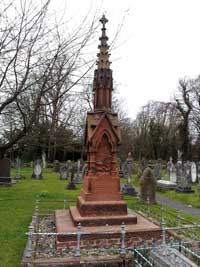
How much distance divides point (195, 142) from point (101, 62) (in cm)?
4366

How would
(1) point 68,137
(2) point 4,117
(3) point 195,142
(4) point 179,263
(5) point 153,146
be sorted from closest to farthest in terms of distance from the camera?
(4) point 179,263
(2) point 4,117
(1) point 68,137
(3) point 195,142
(5) point 153,146

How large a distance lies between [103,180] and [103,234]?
1893 millimetres

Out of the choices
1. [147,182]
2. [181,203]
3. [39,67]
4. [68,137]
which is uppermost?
[39,67]

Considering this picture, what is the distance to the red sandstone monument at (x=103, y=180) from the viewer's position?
8.29 m

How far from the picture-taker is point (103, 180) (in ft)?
29.8

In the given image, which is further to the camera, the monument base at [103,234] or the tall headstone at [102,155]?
the tall headstone at [102,155]

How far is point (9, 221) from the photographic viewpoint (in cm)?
1021

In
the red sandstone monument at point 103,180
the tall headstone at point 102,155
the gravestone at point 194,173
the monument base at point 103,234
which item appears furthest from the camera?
the gravestone at point 194,173

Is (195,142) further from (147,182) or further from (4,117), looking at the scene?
(4,117)

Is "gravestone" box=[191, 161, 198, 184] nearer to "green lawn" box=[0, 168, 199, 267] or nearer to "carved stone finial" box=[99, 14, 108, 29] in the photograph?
"green lawn" box=[0, 168, 199, 267]

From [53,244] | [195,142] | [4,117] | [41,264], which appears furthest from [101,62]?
[195,142]

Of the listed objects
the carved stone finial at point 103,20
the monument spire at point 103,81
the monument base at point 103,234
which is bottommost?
the monument base at point 103,234

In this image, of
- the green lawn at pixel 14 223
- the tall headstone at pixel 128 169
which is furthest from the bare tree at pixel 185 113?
the green lawn at pixel 14 223

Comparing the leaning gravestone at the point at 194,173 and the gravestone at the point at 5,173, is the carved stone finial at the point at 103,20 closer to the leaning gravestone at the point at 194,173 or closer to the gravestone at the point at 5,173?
the gravestone at the point at 5,173
